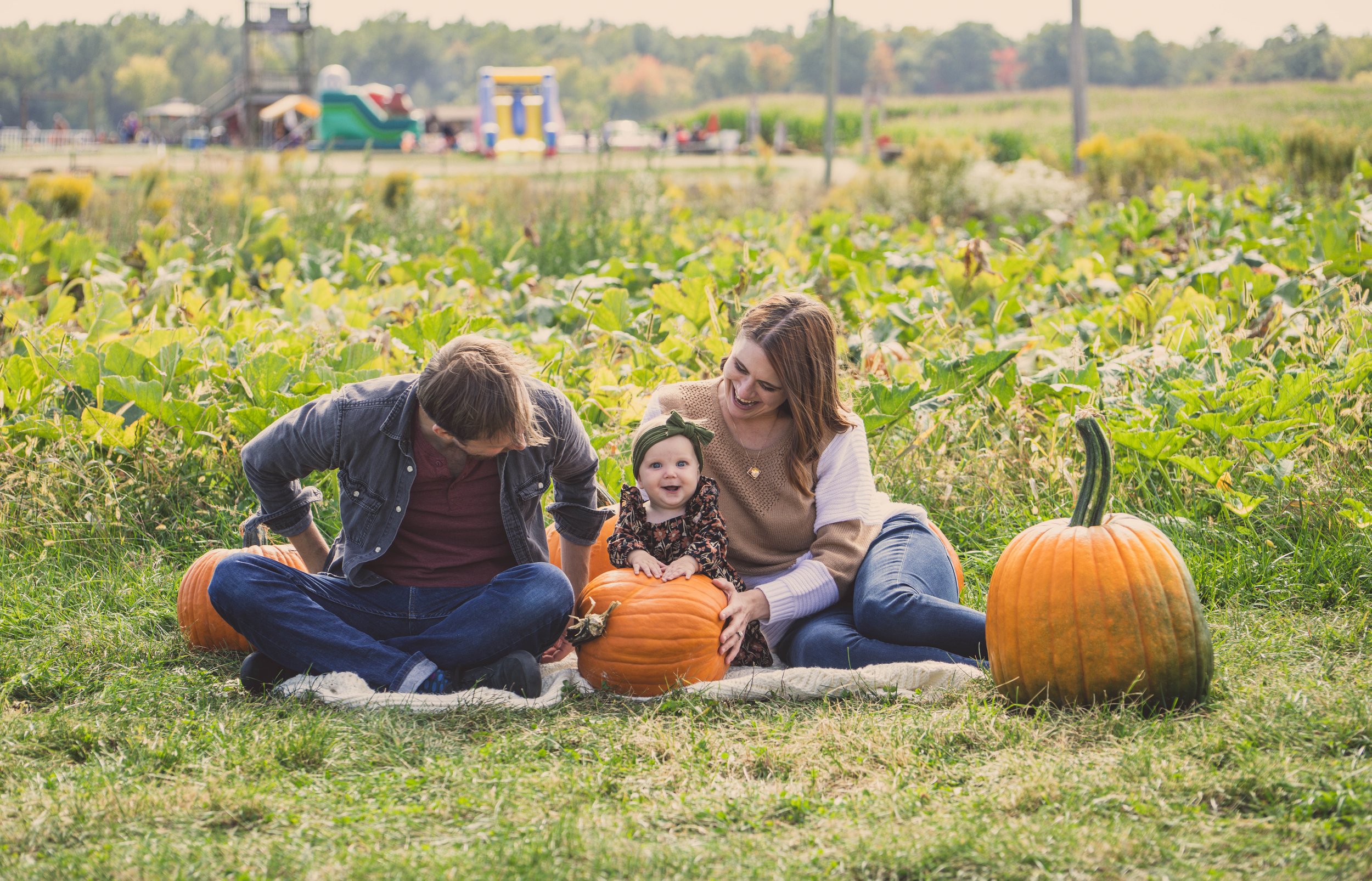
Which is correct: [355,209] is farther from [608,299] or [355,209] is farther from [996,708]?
[996,708]

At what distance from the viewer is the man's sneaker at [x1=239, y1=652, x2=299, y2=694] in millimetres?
3002

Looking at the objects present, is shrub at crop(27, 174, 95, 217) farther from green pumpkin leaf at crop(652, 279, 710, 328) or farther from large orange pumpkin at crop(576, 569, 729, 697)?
large orange pumpkin at crop(576, 569, 729, 697)

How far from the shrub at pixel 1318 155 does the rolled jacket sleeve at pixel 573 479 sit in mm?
9624

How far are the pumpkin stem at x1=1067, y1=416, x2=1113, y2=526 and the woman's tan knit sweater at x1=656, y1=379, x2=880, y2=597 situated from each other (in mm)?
651

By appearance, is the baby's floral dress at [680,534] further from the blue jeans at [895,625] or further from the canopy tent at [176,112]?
the canopy tent at [176,112]

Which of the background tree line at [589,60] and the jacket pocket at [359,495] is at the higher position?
the background tree line at [589,60]

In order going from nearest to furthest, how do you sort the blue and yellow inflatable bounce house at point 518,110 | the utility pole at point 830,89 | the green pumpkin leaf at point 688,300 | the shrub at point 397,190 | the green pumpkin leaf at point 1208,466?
1. the green pumpkin leaf at point 1208,466
2. the green pumpkin leaf at point 688,300
3. the shrub at point 397,190
4. the utility pole at point 830,89
5. the blue and yellow inflatable bounce house at point 518,110

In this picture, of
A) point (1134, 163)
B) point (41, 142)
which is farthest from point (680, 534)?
point (41, 142)

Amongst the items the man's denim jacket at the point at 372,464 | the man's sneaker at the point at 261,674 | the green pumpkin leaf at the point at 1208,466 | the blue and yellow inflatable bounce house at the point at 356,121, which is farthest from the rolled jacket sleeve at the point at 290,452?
the blue and yellow inflatable bounce house at the point at 356,121

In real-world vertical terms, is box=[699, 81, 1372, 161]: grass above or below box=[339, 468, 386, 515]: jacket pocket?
above

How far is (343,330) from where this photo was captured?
205 inches

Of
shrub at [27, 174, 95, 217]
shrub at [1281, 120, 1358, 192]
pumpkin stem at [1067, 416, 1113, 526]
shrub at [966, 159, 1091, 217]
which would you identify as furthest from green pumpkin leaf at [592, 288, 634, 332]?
shrub at [1281, 120, 1358, 192]

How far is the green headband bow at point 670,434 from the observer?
301cm

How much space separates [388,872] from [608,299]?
3381mm
